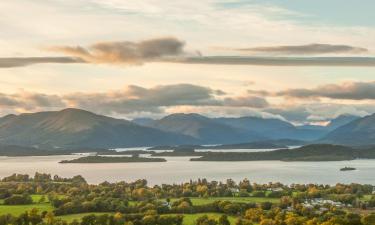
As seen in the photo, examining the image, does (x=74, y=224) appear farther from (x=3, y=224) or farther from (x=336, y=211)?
(x=336, y=211)

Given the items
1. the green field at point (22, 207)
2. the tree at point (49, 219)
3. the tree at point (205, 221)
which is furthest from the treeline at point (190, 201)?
the tree at point (205, 221)

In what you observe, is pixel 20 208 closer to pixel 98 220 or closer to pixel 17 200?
pixel 17 200

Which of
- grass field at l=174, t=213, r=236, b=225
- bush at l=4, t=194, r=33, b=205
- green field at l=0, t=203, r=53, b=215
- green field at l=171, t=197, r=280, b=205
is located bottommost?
grass field at l=174, t=213, r=236, b=225

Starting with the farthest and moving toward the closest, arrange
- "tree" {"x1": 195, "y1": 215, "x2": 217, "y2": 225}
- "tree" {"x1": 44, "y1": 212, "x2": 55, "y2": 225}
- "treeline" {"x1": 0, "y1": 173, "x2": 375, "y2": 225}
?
"treeline" {"x1": 0, "y1": 173, "x2": 375, "y2": 225}
"tree" {"x1": 44, "y1": 212, "x2": 55, "y2": 225}
"tree" {"x1": 195, "y1": 215, "x2": 217, "y2": 225}

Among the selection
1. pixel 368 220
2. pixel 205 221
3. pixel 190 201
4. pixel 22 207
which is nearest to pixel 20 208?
pixel 22 207

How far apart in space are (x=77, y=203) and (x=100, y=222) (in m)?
15.0

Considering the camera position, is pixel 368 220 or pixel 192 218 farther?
pixel 192 218

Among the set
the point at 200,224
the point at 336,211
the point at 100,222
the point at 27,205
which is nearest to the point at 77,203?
the point at 27,205

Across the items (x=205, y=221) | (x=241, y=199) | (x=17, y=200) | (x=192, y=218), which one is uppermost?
(x=17, y=200)

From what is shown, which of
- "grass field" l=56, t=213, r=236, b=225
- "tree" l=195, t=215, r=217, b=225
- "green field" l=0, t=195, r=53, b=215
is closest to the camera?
"tree" l=195, t=215, r=217, b=225

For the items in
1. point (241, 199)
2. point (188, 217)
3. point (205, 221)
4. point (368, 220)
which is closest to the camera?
point (368, 220)

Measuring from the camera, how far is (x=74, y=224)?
62.4 m

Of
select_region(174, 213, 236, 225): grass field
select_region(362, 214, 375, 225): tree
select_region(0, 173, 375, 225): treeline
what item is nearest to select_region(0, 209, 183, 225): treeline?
select_region(0, 173, 375, 225): treeline

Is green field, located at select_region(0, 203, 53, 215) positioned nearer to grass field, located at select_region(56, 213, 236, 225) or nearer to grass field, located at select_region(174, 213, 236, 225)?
grass field, located at select_region(56, 213, 236, 225)
